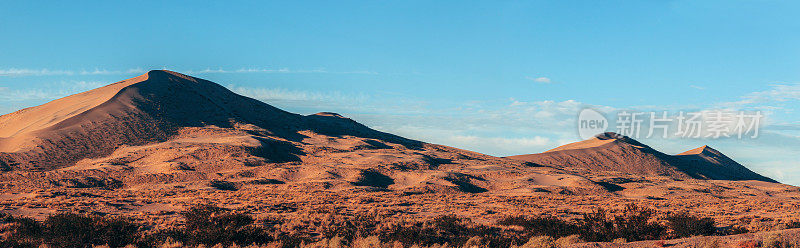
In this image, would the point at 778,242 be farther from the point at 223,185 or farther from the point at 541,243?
the point at 223,185

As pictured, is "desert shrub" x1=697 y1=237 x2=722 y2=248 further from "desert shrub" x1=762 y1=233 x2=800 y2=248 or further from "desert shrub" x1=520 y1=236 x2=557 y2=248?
"desert shrub" x1=520 y1=236 x2=557 y2=248

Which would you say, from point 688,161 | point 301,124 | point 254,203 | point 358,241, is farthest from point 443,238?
point 688,161

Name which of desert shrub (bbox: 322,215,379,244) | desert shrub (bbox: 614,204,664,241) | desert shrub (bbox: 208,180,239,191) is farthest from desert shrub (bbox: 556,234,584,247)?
desert shrub (bbox: 208,180,239,191)

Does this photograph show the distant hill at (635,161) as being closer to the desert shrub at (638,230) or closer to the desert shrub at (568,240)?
the desert shrub at (638,230)

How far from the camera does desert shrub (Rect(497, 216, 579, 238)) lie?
27547mm

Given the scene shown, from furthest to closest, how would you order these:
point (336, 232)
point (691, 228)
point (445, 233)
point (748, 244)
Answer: point (445, 233)
point (691, 228)
point (336, 232)
point (748, 244)

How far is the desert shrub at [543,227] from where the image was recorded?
27547mm

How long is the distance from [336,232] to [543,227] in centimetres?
1065

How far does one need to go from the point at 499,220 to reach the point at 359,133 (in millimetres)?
75663

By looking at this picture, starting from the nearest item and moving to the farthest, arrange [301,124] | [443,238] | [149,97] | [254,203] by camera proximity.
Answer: [443,238], [254,203], [149,97], [301,124]

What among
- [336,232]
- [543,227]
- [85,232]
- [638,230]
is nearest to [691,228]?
[638,230]

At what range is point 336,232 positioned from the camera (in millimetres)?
27453

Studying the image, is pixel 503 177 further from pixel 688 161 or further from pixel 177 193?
pixel 688 161

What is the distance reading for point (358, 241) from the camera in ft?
78.8
